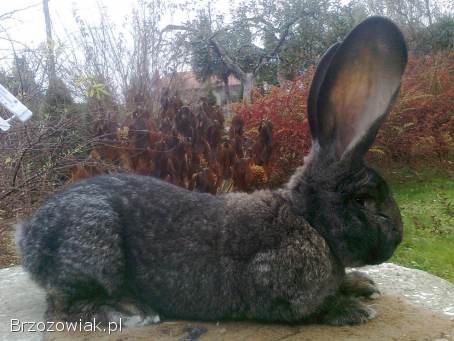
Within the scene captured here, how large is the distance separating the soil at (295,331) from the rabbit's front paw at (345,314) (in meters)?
0.03

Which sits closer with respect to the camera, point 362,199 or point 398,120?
point 362,199

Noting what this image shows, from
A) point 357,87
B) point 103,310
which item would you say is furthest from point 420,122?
point 103,310

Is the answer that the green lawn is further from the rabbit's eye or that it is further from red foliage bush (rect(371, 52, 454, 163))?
the rabbit's eye

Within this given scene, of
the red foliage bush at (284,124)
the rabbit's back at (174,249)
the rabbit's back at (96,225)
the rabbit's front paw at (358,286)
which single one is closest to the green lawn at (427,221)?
the red foliage bush at (284,124)

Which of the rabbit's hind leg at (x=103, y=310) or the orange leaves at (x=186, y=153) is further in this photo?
the orange leaves at (x=186, y=153)

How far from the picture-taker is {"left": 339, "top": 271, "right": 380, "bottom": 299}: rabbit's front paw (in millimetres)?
3038

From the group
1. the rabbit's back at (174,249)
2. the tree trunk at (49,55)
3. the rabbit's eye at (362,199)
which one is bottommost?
the rabbit's back at (174,249)

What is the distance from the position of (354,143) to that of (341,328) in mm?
942

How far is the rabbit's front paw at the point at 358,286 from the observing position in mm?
3038

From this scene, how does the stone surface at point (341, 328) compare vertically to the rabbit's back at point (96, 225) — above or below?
below

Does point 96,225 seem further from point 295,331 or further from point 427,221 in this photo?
point 427,221

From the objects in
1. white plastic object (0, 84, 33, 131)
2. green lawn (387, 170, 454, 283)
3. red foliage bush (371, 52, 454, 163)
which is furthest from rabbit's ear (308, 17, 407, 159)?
red foliage bush (371, 52, 454, 163)

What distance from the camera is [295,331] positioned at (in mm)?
2697

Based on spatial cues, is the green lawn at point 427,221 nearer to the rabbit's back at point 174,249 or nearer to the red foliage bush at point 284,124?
the red foliage bush at point 284,124
